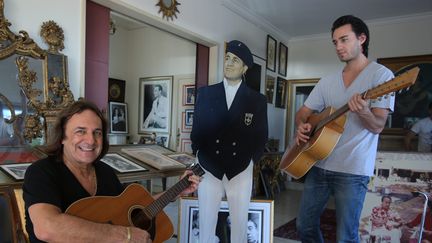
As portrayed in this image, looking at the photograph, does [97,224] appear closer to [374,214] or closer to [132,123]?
[374,214]

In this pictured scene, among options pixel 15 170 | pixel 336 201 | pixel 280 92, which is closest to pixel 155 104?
pixel 280 92

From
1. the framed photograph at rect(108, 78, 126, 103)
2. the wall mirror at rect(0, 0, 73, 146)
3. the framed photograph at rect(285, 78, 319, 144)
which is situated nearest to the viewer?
the wall mirror at rect(0, 0, 73, 146)

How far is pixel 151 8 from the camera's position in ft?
10.3

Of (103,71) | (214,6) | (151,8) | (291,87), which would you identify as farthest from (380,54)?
(103,71)

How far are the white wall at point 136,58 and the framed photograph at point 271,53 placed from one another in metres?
1.65

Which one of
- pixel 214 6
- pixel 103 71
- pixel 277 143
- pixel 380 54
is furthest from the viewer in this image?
pixel 277 143

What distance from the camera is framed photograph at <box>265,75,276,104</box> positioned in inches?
215

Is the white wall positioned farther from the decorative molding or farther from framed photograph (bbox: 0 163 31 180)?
framed photograph (bbox: 0 163 31 180)

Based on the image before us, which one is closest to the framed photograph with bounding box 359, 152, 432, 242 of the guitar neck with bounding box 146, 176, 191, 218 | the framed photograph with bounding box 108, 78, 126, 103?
the guitar neck with bounding box 146, 176, 191, 218

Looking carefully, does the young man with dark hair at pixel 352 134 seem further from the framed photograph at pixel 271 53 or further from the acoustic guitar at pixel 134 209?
the framed photograph at pixel 271 53

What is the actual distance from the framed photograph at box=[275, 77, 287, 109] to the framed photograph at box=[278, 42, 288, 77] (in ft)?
0.51

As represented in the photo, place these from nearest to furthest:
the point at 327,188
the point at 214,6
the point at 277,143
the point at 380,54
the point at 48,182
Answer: the point at 48,182
the point at 327,188
the point at 214,6
the point at 380,54
the point at 277,143

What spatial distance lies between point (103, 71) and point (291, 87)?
4.18 metres

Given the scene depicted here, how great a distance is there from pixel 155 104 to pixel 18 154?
120 inches
